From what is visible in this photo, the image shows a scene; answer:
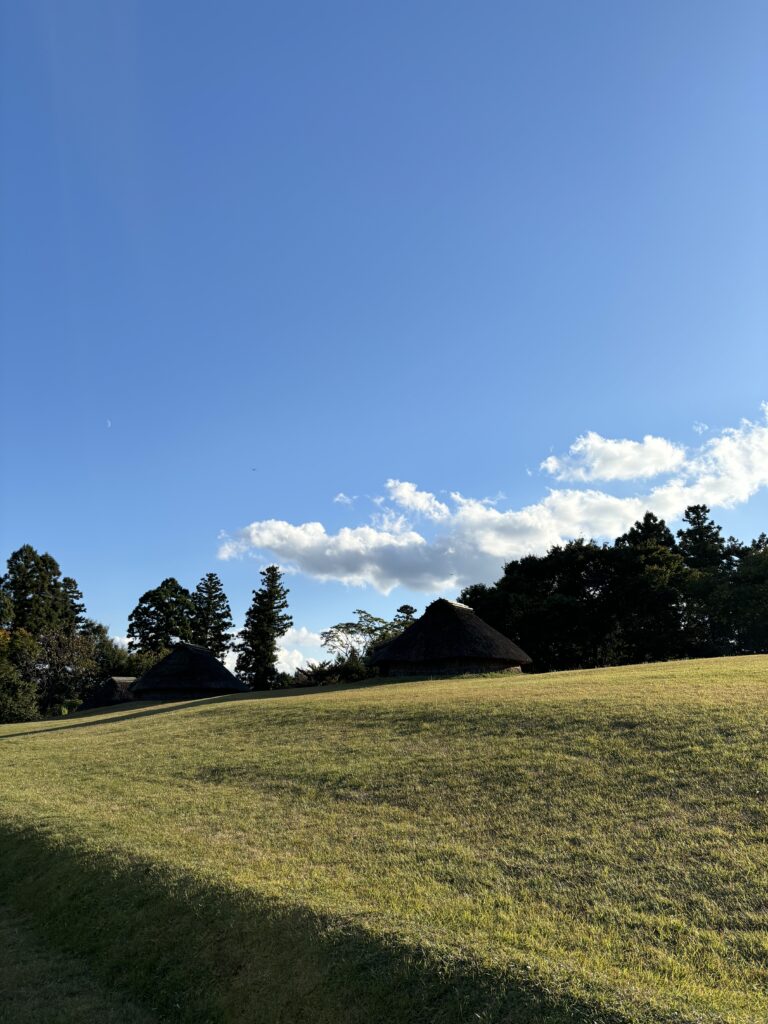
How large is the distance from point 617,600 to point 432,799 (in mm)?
37612

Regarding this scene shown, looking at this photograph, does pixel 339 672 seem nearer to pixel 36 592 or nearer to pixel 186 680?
pixel 186 680

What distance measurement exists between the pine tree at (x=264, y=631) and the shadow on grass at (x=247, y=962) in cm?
5513

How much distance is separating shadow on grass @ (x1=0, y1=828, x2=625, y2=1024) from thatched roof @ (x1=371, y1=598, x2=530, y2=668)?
24.4 meters

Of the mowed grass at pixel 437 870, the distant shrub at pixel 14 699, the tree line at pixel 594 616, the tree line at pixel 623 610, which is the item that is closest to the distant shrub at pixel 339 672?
the tree line at pixel 594 616

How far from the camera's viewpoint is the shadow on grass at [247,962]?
436cm

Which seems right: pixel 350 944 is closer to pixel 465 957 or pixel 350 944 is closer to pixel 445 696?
pixel 465 957

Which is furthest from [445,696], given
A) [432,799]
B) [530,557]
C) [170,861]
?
[530,557]

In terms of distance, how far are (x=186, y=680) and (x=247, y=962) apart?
34717mm

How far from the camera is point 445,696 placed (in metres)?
18.4

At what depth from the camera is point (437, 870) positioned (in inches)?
267

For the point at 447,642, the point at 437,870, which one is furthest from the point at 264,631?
the point at 437,870

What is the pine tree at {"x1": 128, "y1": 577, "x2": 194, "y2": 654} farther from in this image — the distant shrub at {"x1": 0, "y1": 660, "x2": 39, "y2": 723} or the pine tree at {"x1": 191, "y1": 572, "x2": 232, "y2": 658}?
A: the distant shrub at {"x1": 0, "y1": 660, "x2": 39, "y2": 723}

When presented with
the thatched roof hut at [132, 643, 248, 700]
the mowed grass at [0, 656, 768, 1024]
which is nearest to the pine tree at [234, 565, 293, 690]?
the thatched roof hut at [132, 643, 248, 700]

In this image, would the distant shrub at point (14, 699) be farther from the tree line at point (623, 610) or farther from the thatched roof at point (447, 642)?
the tree line at point (623, 610)
